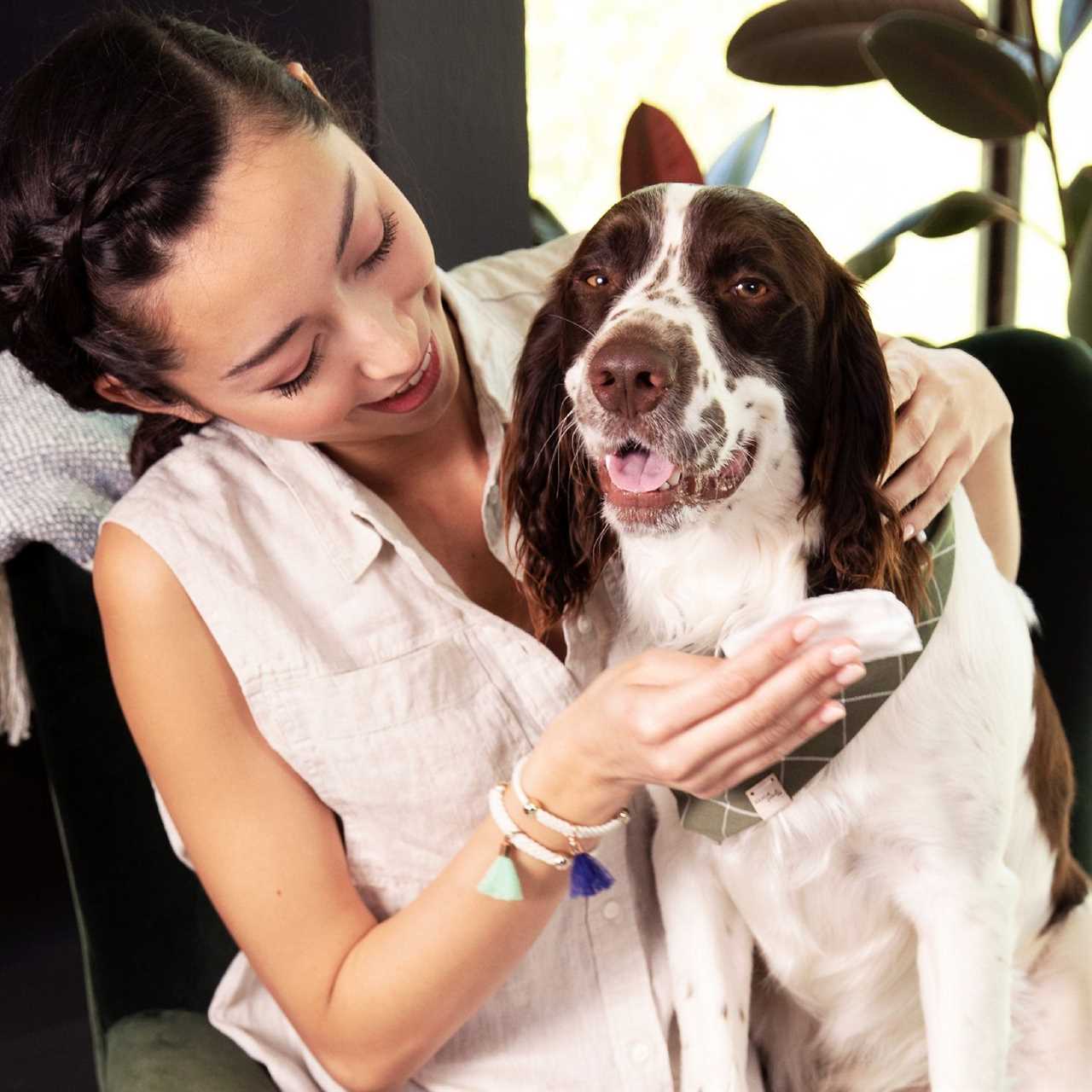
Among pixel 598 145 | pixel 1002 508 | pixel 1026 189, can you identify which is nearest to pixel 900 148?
pixel 1026 189

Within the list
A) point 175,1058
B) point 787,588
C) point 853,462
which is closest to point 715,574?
point 787,588

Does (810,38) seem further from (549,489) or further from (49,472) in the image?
(49,472)

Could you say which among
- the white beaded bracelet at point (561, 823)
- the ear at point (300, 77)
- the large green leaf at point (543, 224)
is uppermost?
the ear at point (300, 77)

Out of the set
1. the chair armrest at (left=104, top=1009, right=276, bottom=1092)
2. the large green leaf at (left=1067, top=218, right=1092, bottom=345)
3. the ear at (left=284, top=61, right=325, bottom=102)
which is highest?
the ear at (left=284, top=61, right=325, bottom=102)

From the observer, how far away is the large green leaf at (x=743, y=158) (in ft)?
8.05

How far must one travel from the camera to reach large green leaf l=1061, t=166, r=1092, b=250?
258cm

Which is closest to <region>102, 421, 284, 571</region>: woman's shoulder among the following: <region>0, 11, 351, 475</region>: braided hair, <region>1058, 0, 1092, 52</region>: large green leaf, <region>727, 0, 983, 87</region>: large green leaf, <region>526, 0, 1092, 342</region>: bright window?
<region>0, 11, 351, 475</region>: braided hair

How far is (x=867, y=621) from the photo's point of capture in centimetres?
97

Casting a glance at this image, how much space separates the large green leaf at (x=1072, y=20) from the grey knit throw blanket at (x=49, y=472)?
6.03 ft

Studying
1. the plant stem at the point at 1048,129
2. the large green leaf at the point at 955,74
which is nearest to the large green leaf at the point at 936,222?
the plant stem at the point at 1048,129

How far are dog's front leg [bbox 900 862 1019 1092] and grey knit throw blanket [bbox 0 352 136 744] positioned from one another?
94cm

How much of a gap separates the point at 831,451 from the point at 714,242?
0.72 ft

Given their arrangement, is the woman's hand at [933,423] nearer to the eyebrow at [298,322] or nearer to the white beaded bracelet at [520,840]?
the white beaded bracelet at [520,840]

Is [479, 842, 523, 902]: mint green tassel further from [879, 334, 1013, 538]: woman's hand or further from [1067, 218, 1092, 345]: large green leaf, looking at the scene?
[1067, 218, 1092, 345]: large green leaf
